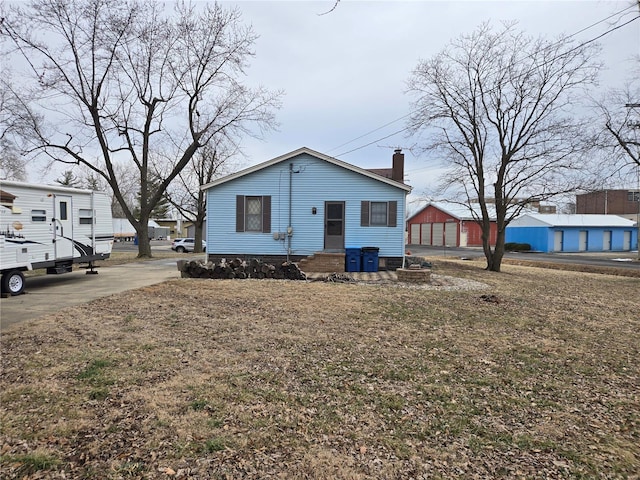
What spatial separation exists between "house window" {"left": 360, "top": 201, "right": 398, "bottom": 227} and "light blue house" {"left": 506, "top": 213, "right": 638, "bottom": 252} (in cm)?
2735

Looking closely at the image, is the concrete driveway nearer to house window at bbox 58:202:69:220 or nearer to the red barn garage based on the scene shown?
house window at bbox 58:202:69:220

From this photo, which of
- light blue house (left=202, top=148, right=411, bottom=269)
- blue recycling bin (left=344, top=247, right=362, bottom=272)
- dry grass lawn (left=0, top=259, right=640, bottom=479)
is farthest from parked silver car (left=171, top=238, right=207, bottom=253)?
dry grass lawn (left=0, top=259, right=640, bottom=479)

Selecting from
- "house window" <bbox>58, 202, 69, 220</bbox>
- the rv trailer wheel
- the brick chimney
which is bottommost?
the rv trailer wheel

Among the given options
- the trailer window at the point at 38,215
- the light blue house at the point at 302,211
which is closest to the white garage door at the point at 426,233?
the light blue house at the point at 302,211

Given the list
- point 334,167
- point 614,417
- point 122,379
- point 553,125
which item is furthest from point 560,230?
point 122,379

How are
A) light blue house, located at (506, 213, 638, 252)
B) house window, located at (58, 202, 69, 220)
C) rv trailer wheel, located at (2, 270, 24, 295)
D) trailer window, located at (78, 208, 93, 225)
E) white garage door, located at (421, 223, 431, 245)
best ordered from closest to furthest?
rv trailer wheel, located at (2, 270, 24, 295)
house window, located at (58, 202, 69, 220)
trailer window, located at (78, 208, 93, 225)
light blue house, located at (506, 213, 638, 252)
white garage door, located at (421, 223, 431, 245)

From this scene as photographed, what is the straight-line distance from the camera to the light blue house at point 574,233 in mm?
35094

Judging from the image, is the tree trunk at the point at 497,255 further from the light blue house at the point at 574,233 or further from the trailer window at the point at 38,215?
the light blue house at the point at 574,233

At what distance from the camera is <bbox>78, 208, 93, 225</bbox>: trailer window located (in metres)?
10.8

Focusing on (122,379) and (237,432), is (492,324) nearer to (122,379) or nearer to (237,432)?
(237,432)

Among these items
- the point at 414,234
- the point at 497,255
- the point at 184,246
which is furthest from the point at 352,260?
the point at 414,234

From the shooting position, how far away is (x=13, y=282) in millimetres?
8609

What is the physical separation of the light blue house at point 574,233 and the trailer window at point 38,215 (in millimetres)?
36956

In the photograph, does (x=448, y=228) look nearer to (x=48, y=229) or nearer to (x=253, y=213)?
(x=253, y=213)
